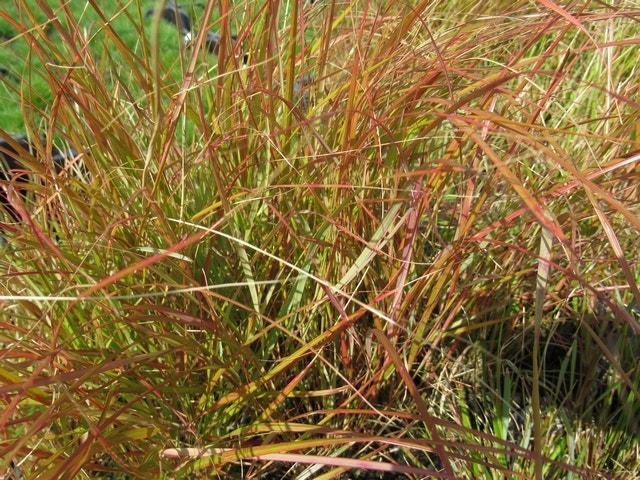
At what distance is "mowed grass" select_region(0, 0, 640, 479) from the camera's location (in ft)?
3.17

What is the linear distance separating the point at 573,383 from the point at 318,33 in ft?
2.83

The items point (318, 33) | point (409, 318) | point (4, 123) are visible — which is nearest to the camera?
point (409, 318)

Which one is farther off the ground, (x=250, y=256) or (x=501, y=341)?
(x=250, y=256)

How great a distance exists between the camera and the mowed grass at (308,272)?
3.17 feet

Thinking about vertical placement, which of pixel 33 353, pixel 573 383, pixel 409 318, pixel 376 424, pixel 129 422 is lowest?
pixel 573 383

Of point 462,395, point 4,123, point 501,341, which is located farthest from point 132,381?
point 4,123

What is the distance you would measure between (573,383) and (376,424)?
15.5 inches

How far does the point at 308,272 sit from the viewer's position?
1.13m

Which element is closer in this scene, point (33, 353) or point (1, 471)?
point (1, 471)

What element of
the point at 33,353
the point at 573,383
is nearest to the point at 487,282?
the point at 573,383

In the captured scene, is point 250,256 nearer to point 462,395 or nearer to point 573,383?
point 462,395

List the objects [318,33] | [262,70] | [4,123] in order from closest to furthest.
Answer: [262,70] → [318,33] → [4,123]

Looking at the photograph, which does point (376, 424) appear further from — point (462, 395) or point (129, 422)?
point (129, 422)

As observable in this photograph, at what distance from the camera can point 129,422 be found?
3.17 ft
